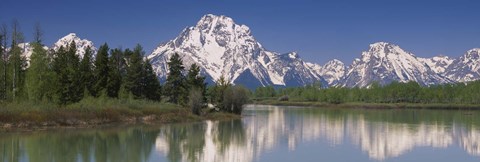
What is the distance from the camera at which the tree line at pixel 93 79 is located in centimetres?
7262

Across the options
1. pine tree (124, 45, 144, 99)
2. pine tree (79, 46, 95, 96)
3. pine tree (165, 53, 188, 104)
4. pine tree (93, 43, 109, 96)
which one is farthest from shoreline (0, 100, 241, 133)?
pine tree (165, 53, 188, 104)

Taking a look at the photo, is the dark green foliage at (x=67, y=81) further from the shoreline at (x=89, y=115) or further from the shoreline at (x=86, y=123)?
the shoreline at (x=86, y=123)

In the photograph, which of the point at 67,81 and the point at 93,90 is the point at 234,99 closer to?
the point at 93,90

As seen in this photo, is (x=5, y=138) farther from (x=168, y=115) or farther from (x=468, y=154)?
(x=468, y=154)

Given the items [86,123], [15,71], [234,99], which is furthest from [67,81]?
[234,99]

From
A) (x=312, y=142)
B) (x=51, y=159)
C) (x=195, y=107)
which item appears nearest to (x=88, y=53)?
(x=195, y=107)

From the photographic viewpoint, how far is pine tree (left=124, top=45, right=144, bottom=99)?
95306 millimetres

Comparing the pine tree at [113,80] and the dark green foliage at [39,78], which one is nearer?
the dark green foliage at [39,78]

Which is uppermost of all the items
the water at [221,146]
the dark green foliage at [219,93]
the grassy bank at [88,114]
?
the dark green foliage at [219,93]

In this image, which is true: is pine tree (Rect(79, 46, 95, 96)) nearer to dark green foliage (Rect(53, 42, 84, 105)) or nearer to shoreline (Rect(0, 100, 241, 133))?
dark green foliage (Rect(53, 42, 84, 105))

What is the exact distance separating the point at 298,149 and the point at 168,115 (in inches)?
1475

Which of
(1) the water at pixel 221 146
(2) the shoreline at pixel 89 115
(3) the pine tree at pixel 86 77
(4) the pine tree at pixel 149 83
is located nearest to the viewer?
(1) the water at pixel 221 146

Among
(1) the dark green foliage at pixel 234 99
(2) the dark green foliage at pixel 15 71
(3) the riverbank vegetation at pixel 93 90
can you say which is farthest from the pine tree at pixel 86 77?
(1) the dark green foliage at pixel 234 99

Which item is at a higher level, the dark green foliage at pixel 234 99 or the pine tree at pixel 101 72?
the pine tree at pixel 101 72
